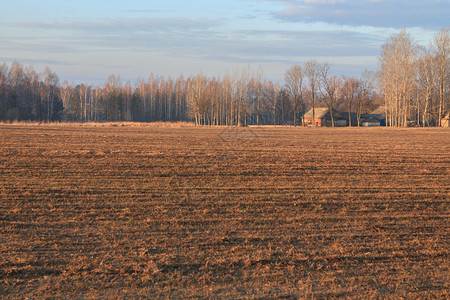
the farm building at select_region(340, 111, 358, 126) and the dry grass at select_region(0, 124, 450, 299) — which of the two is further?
the farm building at select_region(340, 111, 358, 126)

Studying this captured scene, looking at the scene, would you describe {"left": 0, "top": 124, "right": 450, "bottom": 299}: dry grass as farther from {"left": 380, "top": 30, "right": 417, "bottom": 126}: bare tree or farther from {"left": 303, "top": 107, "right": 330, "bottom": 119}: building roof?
{"left": 303, "top": 107, "right": 330, "bottom": 119}: building roof

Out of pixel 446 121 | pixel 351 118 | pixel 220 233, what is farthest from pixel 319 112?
pixel 220 233

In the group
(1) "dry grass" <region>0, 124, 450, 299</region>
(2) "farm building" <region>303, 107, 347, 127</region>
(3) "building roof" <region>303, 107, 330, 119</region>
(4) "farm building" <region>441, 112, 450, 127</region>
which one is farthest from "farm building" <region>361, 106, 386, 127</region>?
(1) "dry grass" <region>0, 124, 450, 299</region>

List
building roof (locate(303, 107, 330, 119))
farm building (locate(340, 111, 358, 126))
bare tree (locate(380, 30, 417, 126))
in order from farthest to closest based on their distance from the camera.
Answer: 1. farm building (locate(340, 111, 358, 126))
2. building roof (locate(303, 107, 330, 119))
3. bare tree (locate(380, 30, 417, 126))

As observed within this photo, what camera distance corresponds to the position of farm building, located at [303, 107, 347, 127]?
93438mm

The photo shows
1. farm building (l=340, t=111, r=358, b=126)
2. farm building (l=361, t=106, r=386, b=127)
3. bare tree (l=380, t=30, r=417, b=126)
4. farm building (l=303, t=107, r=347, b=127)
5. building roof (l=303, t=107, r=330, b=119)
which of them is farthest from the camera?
farm building (l=340, t=111, r=358, b=126)

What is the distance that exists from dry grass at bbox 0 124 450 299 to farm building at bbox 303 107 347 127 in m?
80.0

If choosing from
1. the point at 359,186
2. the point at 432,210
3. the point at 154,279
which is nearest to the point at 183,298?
the point at 154,279

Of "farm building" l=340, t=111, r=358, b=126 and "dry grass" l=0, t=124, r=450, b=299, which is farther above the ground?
"farm building" l=340, t=111, r=358, b=126

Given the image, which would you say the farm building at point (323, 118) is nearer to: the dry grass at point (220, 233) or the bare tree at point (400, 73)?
the bare tree at point (400, 73)

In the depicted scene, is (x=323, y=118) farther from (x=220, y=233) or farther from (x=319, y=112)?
(x=220, y=233)

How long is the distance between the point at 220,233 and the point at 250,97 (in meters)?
108

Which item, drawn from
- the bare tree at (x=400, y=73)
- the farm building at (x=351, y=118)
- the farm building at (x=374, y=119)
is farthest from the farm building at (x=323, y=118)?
the bare tree at (x=400, y=73)

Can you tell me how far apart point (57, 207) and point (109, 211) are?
1186mm
